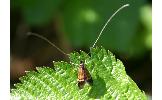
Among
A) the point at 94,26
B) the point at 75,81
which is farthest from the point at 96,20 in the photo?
the point at 75,81

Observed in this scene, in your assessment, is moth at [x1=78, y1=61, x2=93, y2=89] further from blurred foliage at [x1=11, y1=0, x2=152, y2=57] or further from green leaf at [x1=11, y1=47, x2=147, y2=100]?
blurred foliage at [x1=11, y1=0, x2=152, y2=57]

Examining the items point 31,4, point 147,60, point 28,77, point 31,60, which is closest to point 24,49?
point 31,60

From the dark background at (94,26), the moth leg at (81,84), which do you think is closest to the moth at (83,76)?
the moth leg at (81,84)

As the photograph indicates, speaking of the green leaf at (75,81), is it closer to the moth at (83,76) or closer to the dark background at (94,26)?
the moth at (83,76)

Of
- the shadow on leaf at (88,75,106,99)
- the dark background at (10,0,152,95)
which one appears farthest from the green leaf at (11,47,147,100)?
the dark background at (10,0,152,95)

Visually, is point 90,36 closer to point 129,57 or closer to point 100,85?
point 129,57

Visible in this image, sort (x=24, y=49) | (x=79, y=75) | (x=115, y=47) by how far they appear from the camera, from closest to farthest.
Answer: (x=79, y=75) → (x=115, y=47) → (x=24, y=49)

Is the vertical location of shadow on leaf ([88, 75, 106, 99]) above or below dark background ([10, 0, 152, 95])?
below
